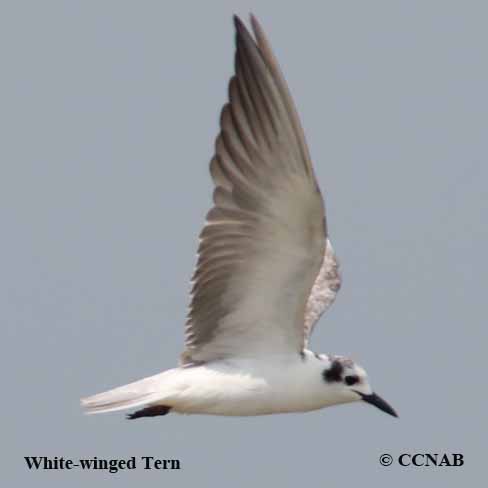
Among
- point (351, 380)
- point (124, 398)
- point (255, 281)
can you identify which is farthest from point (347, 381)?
Answer: point (124, 398)

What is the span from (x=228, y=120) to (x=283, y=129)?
389 millimetres

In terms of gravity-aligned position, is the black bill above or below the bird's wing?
below

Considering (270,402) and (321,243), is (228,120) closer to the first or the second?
(321,243)

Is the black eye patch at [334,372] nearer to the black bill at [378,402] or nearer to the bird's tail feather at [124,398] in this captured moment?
the black bill at [378,402]

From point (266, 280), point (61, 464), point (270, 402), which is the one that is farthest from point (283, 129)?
point (61, 464)

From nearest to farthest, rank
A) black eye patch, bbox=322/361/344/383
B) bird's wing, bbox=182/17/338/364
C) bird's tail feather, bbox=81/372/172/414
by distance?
bird's wing, bbox=182/17/338/364 → bird's tail feather, bbox=81/372/172/414 → black eye patch, bbox=322/361/344/383

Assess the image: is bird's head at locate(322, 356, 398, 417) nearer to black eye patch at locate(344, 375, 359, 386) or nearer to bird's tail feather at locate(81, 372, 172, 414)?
black eye patch at locate(344, 375, 359, 386)

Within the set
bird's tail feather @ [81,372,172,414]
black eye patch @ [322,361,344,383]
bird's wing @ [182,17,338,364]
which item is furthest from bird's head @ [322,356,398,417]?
bird's tail feather @ [81,372,172,414]

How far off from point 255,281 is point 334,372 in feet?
2.79

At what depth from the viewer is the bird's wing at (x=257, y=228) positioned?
9.57m

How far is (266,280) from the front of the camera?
33.4 ft

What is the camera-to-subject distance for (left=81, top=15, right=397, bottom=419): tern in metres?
9.64

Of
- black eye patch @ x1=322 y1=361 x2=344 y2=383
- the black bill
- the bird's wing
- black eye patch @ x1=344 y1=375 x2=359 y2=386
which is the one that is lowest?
the black bill

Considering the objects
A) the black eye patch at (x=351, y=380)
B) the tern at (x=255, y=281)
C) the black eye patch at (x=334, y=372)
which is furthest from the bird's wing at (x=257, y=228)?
the black eye patch at (x=351, y=380)
